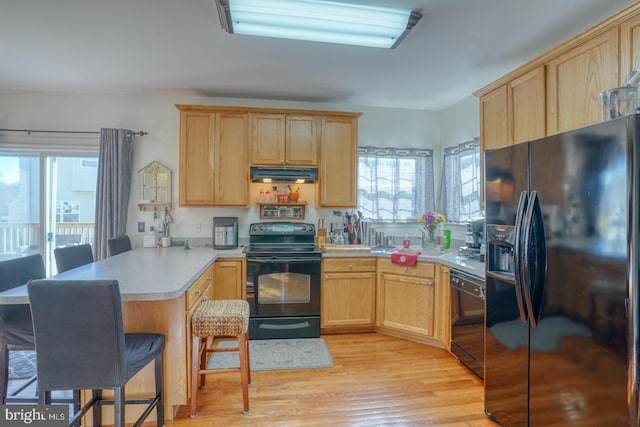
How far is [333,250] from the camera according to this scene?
139 inches

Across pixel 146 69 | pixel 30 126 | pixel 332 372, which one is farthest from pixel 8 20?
pixel 332 372

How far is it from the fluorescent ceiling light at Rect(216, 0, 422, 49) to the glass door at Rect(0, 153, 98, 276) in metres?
2.76

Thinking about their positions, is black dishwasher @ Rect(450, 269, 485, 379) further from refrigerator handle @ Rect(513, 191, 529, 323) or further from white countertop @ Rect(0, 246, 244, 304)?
white countertop @ Rect(0, 246, 244, 304)

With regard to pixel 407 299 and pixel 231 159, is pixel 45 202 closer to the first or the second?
pixel 231 159

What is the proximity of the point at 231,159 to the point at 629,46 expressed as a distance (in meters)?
3.28

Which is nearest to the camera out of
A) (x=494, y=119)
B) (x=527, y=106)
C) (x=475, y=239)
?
(x=527, y=106)

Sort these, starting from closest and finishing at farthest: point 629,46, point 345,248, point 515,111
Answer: point 629,46
point 515,111
point 345,248

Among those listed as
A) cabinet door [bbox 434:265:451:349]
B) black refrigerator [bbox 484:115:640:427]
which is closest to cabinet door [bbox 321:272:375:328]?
cabinet door [bbox 434:265:451:349]

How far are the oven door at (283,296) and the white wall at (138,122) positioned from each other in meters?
0.77

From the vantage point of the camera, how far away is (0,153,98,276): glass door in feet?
12.0

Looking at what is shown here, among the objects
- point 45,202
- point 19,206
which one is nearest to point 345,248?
point 45,202

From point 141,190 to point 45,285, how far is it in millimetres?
2628

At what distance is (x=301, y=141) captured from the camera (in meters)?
3.67

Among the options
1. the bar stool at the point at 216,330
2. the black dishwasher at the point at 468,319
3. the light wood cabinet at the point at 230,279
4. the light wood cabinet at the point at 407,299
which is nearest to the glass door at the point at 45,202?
the light wood cabinet at the point at 230,279
